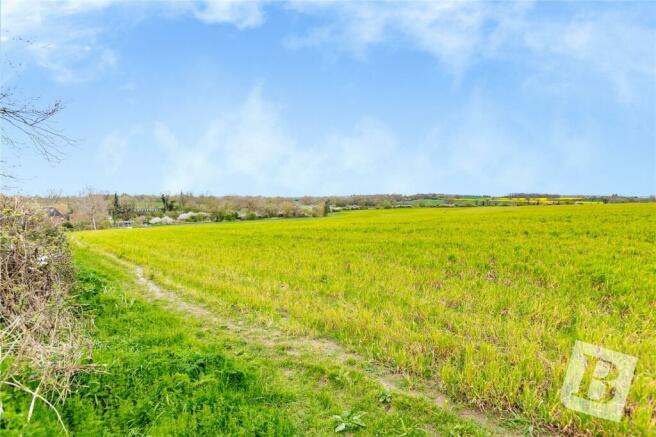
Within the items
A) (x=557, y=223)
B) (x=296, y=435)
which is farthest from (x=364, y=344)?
(x=557, y=223)

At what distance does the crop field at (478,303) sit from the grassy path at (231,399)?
73 centimetres

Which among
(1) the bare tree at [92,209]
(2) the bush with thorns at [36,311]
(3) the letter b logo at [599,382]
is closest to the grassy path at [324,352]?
(3) the letter b logo at [599,382]

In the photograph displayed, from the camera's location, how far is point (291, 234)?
28438 millimetres

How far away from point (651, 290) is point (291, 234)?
75.3 ft

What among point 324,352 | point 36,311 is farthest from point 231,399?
point 36,311

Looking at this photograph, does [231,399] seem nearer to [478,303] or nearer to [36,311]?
[36,311]

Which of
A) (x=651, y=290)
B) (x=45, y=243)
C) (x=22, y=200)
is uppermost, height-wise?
(x=22, y=200)

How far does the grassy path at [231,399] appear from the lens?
11.9 ft

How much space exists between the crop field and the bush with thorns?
3.43 meters

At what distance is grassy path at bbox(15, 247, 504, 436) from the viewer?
3.63m

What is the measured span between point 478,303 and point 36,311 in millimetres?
9031

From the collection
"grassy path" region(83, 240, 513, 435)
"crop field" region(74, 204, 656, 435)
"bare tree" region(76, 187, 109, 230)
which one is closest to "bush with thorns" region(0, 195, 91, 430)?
"grassy path" region(83, 240, 513, 435)

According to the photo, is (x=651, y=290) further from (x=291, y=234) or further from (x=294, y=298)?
(x=291, y=234)

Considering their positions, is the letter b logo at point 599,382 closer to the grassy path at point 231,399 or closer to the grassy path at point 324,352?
the grassy path at point 324,352
